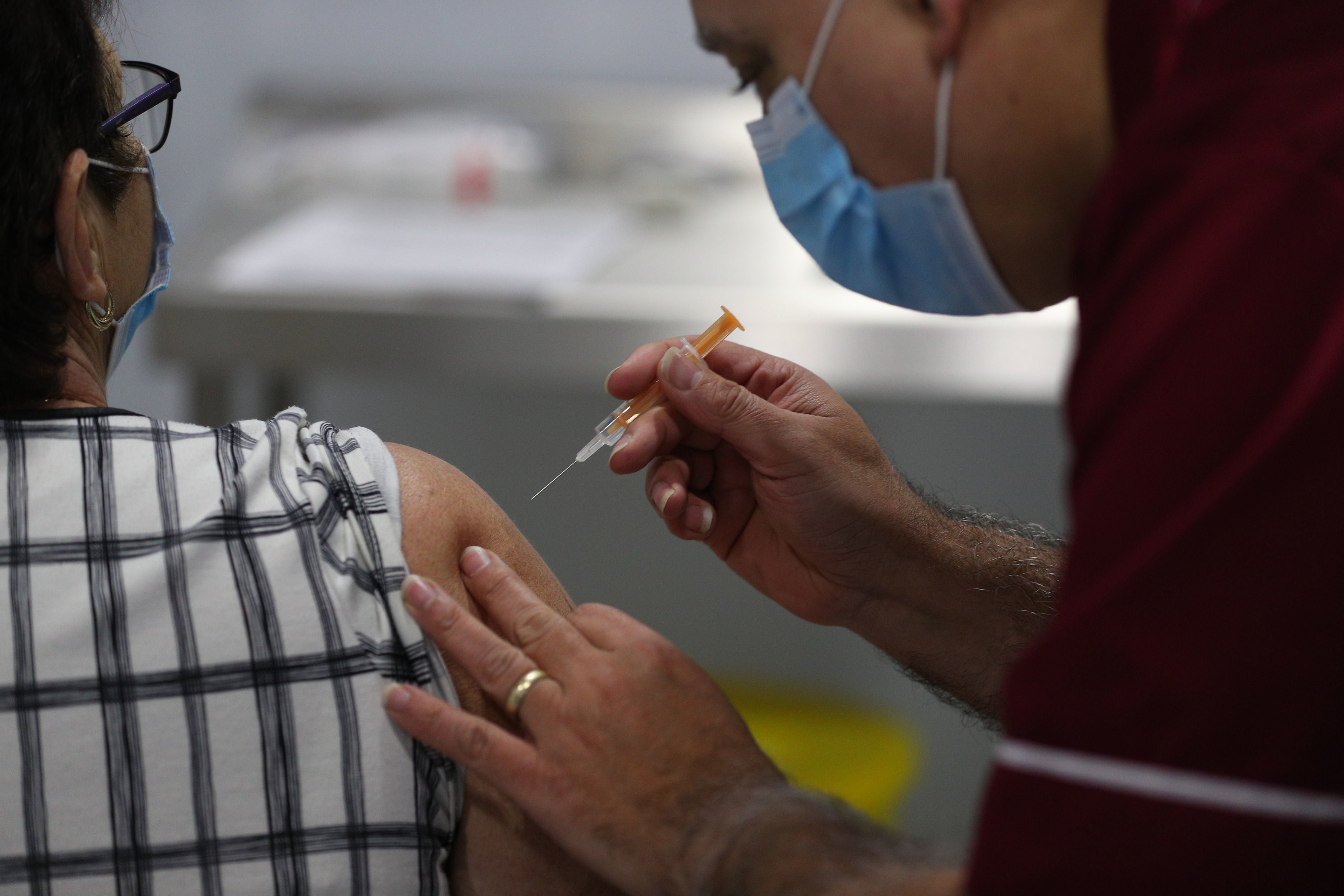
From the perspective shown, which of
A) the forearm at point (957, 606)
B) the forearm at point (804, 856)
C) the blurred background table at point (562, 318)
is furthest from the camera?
the blurred background table at point (562, 318)

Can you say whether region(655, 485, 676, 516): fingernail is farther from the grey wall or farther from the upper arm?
the grey wall

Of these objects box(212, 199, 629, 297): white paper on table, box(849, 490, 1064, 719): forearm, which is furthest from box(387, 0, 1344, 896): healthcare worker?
box(212, 199, 629, 297): white paper on table

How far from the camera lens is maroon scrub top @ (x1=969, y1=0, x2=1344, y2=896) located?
62cm

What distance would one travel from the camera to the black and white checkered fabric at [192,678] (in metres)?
0.78

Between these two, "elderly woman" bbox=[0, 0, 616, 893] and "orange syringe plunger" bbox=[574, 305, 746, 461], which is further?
"orange syringe plunger" bbox=[574, 305, 746, 461]

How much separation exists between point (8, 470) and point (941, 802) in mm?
2237

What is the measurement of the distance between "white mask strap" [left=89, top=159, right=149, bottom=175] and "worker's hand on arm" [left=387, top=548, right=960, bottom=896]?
1.37 feet

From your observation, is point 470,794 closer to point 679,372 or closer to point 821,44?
point 679,372

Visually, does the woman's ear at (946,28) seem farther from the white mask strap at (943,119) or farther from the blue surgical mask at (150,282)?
the blue surgical mask at (150,282)

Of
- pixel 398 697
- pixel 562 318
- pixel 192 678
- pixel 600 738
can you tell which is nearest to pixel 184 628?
pixel 192 678

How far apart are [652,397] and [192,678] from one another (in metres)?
0.50

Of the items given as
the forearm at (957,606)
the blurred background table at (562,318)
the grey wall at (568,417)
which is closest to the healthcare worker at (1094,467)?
the forearm at (957,606)

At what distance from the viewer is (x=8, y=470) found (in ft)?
2.66

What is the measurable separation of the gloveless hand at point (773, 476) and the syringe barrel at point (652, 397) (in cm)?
1
